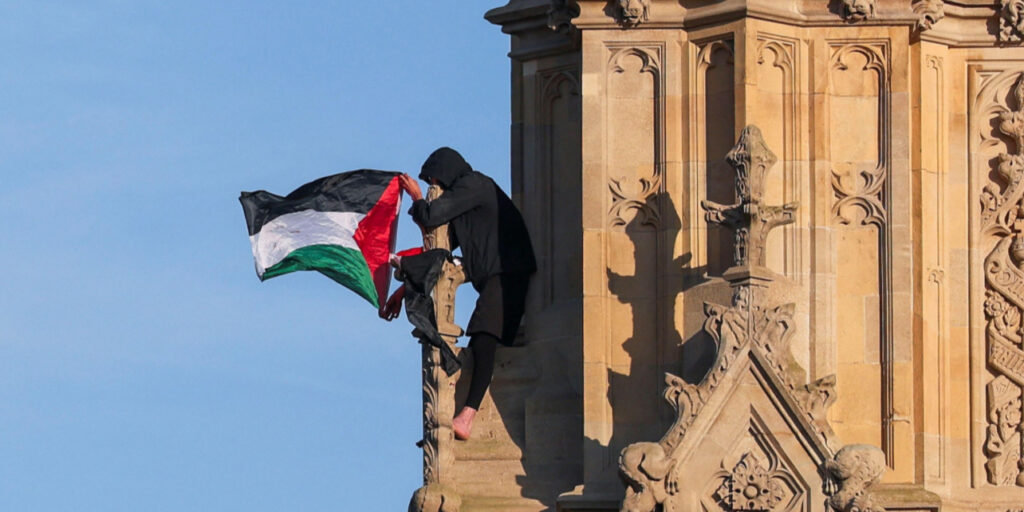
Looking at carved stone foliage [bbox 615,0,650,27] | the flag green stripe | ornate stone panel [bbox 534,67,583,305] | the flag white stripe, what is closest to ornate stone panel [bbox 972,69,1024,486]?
carved stone foliage [bbox 615,0,650,27]

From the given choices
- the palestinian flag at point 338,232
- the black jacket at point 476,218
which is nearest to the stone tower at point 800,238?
the black jacket at point 476,218

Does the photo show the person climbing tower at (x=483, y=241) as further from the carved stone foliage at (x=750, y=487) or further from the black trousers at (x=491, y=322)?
the carved stone foliage at (x=750, y=487)

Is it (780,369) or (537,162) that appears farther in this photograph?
(537,162)

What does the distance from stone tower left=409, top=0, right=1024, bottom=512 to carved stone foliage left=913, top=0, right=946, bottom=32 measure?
34 millimetres

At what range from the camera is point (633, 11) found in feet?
138

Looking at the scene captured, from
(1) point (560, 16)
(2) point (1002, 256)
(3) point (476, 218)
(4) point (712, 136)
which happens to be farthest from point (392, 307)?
(2) point (1002, 256)

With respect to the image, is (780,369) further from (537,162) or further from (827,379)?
(537,162)

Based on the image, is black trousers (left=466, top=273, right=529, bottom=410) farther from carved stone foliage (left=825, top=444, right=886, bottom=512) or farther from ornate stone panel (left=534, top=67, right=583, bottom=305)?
carved stone foliage (left=825, top=444, right=886, bottom=512)

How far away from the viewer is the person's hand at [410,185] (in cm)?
4334

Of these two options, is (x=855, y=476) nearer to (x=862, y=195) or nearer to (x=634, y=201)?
(x=862, y=195)

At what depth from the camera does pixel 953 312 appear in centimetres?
4219

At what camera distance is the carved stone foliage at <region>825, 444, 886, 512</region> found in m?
40.0

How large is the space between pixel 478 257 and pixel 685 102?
2437mm

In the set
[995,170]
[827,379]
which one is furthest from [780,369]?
[995,170]
